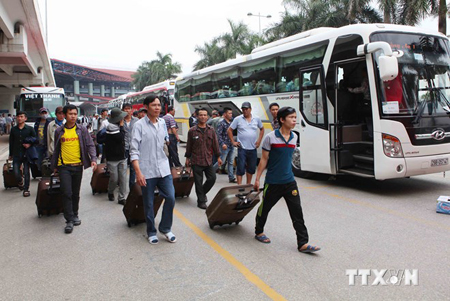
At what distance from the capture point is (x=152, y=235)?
16.2 feet

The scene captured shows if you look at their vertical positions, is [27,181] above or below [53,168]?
below

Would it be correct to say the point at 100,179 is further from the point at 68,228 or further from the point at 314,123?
the point at 314,123

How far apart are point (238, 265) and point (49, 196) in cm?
353

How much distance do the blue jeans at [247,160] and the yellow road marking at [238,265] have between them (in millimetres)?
2298

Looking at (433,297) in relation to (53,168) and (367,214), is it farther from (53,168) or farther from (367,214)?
(53,168)

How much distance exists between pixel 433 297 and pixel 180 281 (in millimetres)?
2296

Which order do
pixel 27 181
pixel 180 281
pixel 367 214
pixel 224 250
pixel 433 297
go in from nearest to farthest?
pixel 433 297
pixel 180 281
pixel 224 250
pixel 367 214
pixel 27 181

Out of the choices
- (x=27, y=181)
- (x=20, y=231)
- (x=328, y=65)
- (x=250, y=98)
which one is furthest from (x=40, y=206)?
(x=250, y=98)

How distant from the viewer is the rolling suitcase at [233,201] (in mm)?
4949

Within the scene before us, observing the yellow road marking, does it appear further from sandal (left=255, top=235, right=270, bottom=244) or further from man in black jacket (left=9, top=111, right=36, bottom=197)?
man in black jacket (left=9, top=111, right=36, bottom=197)

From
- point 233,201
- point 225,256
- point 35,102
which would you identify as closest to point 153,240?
point 225,256

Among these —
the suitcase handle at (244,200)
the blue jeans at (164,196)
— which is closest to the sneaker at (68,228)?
the blue jeans at (164,196)

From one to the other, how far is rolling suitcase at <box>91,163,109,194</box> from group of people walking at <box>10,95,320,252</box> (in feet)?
2.01

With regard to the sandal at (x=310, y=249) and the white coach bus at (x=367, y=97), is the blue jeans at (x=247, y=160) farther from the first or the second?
the sandal at (x=310, y=249)
